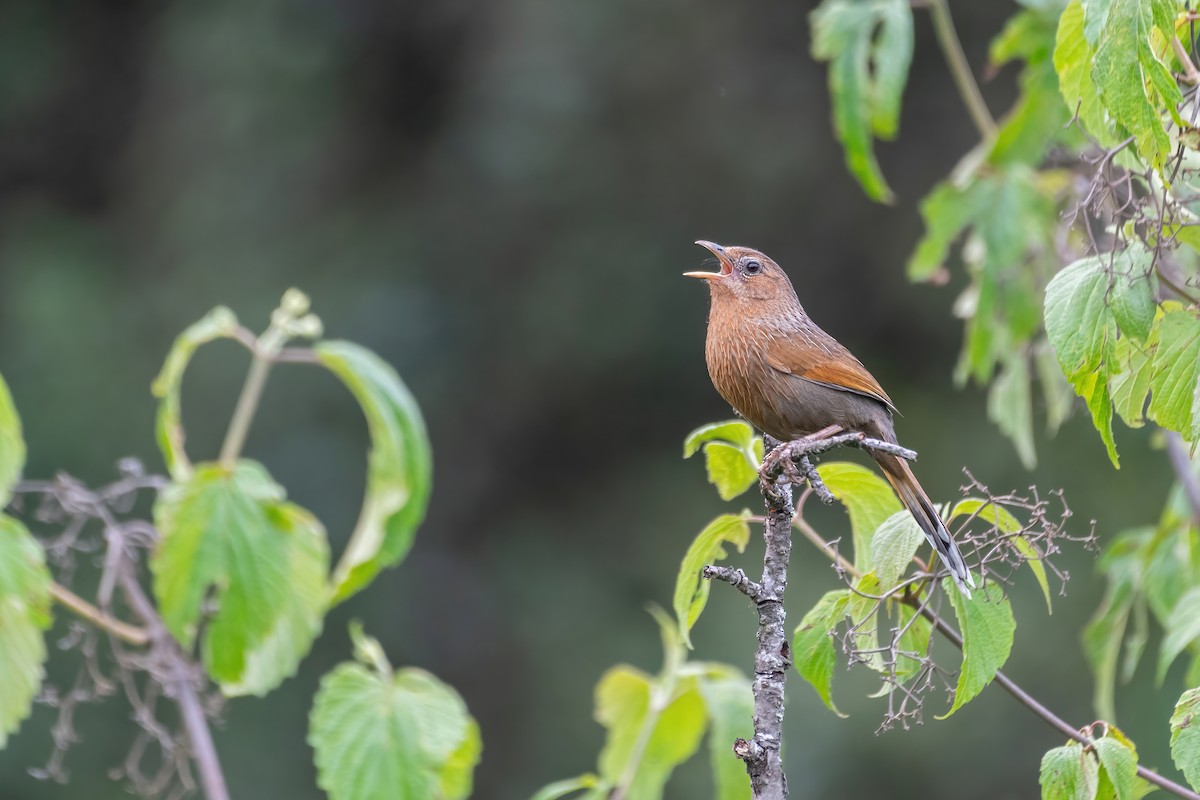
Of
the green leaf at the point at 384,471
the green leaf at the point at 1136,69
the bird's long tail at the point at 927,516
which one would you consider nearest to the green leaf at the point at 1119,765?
the bird's long tail at the point at 927,516

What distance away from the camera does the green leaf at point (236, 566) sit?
2570 millimetres

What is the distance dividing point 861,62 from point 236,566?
1905 mm

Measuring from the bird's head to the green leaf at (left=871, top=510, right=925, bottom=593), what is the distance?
1.77 metres

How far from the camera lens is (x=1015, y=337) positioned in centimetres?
344

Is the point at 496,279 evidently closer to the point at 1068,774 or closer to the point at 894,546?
the point at 894,546

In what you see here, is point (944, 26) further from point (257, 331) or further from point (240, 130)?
point (240, 130)

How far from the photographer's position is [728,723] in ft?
8.86

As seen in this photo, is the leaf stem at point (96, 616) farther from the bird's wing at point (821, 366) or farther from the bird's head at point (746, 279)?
the bird's head at point (746, 279)

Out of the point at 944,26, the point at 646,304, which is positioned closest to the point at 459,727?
the point at 944,26

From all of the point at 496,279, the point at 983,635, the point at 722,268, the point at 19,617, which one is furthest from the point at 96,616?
the point at 496,279

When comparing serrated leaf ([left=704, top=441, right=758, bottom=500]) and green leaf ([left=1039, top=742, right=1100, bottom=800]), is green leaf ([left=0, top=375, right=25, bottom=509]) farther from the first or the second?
green leaf ([left=1039, top=742, right=1100, bottom=800])

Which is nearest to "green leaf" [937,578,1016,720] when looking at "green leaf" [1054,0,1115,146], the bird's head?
"green leaf" [1054,0,1115,146]

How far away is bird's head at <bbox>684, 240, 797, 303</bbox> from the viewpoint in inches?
152

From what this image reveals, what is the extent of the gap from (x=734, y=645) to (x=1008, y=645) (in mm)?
7736
